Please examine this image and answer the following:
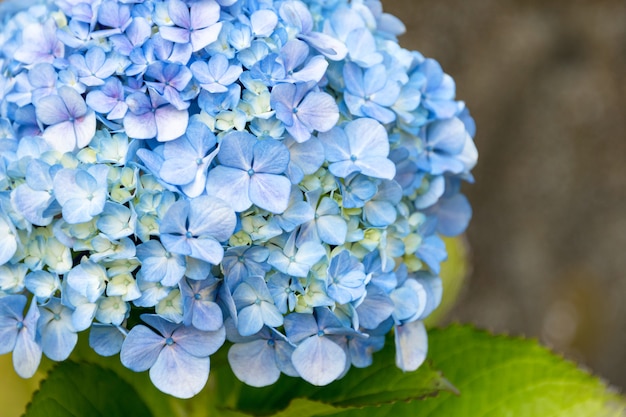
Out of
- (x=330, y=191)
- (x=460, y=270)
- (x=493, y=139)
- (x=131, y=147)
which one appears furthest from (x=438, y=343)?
(x=493, y=139)

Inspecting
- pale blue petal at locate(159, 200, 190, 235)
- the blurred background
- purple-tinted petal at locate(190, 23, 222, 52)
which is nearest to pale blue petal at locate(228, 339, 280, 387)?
pale blue petal at locate(159, 200, 190, 235)

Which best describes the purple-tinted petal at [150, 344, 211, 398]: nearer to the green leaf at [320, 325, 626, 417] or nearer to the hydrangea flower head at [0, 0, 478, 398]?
the hydrangea flower head at [0, 0, 478, 398]

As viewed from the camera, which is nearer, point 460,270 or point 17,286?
point 17,286

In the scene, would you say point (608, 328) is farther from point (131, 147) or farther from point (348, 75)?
point (131, 147)

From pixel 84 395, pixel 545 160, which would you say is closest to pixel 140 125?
pixel 84 395

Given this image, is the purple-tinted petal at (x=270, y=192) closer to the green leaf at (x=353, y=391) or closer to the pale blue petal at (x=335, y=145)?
the pale blue petal at (x=335, y=145)

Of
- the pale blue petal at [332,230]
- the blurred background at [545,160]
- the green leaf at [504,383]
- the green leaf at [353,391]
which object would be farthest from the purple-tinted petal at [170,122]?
the blurred background at [545,160]
